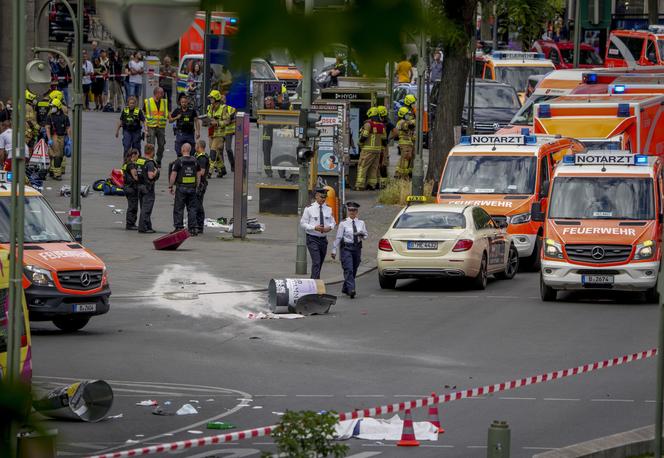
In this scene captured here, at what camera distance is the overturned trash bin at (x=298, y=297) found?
21781 mm

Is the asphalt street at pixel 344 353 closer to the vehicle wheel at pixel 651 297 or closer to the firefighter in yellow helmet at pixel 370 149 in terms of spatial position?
the vehicle wheel at pixel 651 297

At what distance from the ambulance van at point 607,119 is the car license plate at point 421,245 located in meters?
7.32

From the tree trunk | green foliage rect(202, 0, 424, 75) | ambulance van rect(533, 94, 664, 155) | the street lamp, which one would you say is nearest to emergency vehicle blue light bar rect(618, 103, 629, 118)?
ambulance van rect(533, 94, 664, 155)

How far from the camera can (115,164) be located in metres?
41.4

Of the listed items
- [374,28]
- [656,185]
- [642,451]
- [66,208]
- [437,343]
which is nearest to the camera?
[374,28]

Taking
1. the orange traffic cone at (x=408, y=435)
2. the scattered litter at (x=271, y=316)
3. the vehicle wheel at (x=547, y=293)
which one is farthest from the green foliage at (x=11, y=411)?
the vehicle wheel at (x=547, y=293)

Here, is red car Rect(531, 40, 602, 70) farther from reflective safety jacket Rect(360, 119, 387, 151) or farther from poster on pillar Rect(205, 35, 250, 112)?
poster on pillar Rect(205, 35, 250, 112)

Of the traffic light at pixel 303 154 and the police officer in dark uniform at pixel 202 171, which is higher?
the traffic light at pixel 303 154

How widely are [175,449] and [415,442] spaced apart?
2.16m

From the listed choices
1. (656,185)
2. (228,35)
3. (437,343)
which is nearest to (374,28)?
(228,35)

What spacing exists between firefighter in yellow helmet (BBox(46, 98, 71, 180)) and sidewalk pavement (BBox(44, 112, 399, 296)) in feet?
1.32

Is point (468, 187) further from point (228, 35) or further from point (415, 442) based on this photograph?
point (228, 35)

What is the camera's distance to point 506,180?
27.7 metres

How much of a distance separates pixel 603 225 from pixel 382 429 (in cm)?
1130
